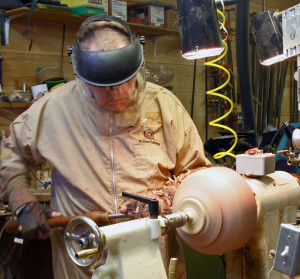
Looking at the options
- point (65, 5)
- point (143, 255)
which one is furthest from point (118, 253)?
point (65, 5)

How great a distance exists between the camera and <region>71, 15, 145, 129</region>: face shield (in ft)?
5.43

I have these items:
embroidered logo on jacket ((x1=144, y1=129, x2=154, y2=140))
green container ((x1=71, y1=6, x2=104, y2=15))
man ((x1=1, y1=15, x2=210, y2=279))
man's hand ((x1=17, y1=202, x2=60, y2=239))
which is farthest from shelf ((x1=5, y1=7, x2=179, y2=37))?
man's hand ((x1=17, y1=202, x2=60, y2=239))

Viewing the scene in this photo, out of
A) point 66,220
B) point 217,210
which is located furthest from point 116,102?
point 217,210

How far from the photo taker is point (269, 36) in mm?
1401

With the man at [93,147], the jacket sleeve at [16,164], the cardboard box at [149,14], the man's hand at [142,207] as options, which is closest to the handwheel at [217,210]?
the man's hand at [142,207]

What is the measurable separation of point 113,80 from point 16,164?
2.06ft

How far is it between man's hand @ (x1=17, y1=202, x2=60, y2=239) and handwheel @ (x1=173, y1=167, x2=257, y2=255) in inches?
29.4

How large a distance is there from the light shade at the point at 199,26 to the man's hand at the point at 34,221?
3.03ft

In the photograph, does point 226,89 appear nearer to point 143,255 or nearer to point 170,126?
point 170,126

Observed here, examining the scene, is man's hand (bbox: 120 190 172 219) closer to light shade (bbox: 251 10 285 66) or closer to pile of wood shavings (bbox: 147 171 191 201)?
pile of wood shavings (bbox: 147 171 191 201)

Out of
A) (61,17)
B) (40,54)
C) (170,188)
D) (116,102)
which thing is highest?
(61,17)

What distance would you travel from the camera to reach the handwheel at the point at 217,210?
1.16 m

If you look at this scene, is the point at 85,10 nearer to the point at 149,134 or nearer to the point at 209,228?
the point at 149,134

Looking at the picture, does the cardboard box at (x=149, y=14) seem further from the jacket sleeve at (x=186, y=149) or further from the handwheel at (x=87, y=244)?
the handwheel at (x=87, y=244)
